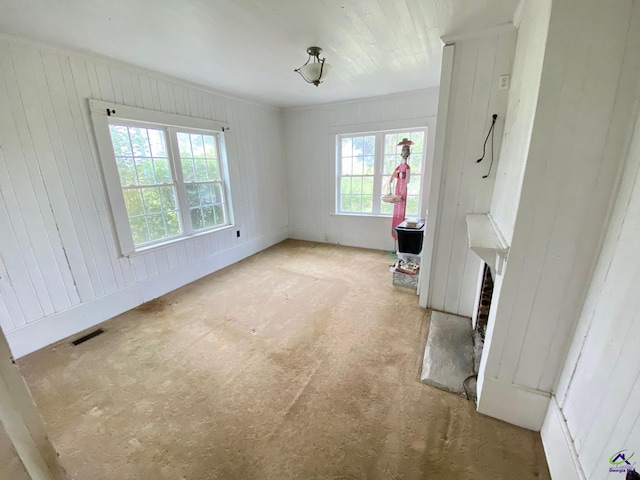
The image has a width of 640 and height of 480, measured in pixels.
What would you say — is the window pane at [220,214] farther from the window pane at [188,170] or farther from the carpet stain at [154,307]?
the carpet stain at [154,307]

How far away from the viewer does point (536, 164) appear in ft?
3.76

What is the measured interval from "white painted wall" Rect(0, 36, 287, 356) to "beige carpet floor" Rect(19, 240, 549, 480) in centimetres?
29

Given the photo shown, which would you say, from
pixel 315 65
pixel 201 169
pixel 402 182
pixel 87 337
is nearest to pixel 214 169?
pixel 201 169

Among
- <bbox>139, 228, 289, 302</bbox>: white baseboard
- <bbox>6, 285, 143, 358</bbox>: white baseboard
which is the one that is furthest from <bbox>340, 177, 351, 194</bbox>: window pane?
<bbox>6, 285, 143, 358</bbox>: white baseboard

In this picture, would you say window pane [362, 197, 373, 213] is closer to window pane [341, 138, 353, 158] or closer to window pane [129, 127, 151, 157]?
window pane [341, 138, 353, 158]

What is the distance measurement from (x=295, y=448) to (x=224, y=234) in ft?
9.74

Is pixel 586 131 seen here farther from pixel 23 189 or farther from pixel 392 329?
pixel 23 189

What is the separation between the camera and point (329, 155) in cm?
439

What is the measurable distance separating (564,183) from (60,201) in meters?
3.46

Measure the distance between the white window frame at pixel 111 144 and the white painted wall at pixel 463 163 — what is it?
2795 millimetres

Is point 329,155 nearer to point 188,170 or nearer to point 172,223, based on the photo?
point 188,170

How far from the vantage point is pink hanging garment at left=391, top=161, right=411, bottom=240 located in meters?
3.75

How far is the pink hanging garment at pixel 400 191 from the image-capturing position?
3745 mm

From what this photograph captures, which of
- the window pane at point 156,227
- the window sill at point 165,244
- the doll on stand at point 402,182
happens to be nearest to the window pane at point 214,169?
the window sill at point 165,244
